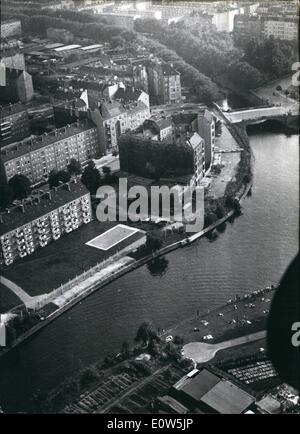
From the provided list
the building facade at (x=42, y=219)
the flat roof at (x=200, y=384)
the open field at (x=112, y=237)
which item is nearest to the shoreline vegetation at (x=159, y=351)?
the flat roof at (x=200, y=384)

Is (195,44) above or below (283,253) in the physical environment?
above

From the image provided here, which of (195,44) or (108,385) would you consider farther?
(195,44)

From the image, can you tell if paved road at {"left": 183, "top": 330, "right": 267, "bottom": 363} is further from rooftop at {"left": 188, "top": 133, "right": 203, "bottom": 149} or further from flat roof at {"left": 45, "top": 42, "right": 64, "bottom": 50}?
flat roof at {"left": 45, "top": 42, "right": 64, "bottom": 50}

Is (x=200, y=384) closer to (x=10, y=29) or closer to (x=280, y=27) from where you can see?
(x=280, y=27)

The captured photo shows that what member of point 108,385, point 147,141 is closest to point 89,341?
point 108,385

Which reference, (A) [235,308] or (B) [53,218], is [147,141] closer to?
(B) [53,218]
